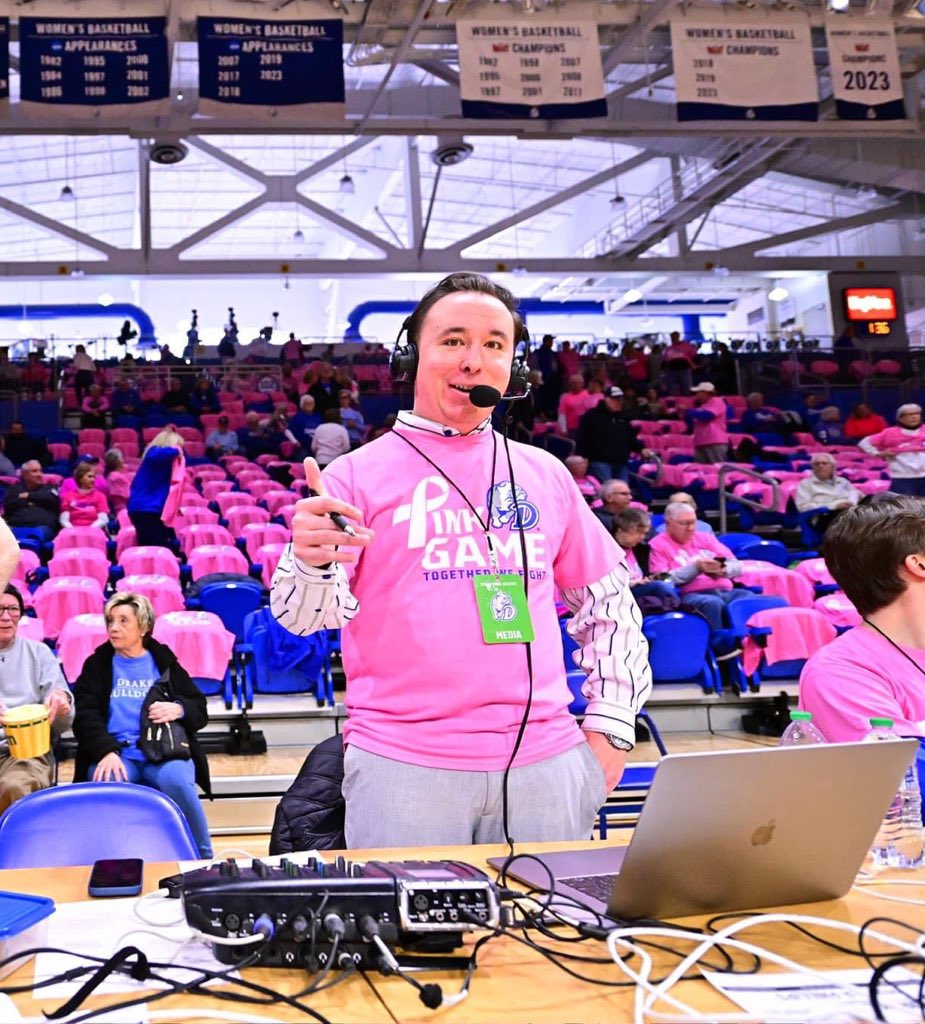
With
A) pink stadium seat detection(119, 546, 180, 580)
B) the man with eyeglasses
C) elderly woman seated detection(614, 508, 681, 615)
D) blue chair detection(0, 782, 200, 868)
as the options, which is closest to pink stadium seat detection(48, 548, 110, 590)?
pink stadium seat detection(119, 546, 180, 580)

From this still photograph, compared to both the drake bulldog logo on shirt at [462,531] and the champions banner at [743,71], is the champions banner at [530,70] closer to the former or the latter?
the champions banner at [743,71]

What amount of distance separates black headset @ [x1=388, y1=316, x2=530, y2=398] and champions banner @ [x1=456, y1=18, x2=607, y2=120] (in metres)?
6.57

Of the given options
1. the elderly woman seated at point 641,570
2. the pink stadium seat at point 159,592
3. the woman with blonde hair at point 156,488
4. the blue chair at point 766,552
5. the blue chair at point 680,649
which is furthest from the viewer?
the blue chair at point 766,552

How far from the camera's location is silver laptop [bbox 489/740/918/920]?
41.8 inches

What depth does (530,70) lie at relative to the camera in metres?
8.21

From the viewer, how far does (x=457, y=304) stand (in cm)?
177

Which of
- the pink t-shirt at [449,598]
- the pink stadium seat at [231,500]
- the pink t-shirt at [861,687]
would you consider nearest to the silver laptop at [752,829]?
the pink t-shirt at [449,598]

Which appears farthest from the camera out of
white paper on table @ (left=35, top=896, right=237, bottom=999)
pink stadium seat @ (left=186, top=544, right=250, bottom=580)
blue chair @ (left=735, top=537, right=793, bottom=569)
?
blue chair @ (left=735, top=537, right=793, bottom=569)

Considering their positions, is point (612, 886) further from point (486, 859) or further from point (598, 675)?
point (598, 675)

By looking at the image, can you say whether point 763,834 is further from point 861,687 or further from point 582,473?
point 582,473

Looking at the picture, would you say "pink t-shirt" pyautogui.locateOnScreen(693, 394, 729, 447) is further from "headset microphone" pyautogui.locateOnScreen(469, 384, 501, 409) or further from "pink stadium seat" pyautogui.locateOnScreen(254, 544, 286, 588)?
"headset microphone" pyautogui.locateOnScreen(469, 384, 501, 409)

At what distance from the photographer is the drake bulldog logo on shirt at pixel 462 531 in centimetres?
168

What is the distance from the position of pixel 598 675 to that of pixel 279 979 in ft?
2.94

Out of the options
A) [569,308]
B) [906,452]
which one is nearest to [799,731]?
[906,452]
